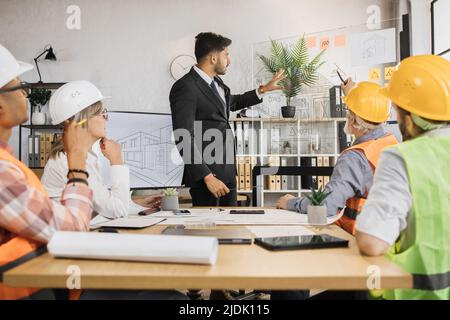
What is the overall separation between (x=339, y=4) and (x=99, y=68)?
3335mm

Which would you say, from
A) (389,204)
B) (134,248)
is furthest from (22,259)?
(389,204)

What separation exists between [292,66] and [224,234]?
3448mm

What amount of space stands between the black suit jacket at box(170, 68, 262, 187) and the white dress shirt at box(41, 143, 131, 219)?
869 mm

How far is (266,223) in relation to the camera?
5.35 ft

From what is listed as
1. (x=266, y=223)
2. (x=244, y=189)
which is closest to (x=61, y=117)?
(x=266, y=223)

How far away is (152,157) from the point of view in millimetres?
2691

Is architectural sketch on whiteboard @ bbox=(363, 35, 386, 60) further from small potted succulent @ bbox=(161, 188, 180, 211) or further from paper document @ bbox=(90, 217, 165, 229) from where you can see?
paper document @ bbox=(90, 217, 165, 229)

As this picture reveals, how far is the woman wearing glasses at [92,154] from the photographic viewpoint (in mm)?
1582

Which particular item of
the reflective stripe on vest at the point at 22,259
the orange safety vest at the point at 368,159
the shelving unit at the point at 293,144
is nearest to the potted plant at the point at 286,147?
the shelving unit at the point at 293,144

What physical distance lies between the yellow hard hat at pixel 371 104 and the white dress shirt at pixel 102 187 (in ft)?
3.66

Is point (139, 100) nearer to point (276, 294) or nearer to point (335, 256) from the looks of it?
point (276, 294)

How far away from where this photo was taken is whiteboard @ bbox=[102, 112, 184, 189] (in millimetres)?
2523

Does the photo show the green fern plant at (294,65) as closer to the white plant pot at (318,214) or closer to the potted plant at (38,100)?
the potted plant at (38,100)

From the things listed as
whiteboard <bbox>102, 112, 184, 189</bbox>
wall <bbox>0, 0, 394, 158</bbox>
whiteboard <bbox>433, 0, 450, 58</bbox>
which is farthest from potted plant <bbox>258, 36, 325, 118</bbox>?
whiteboard <bbox>102, 112, 184, 189</bbox>
